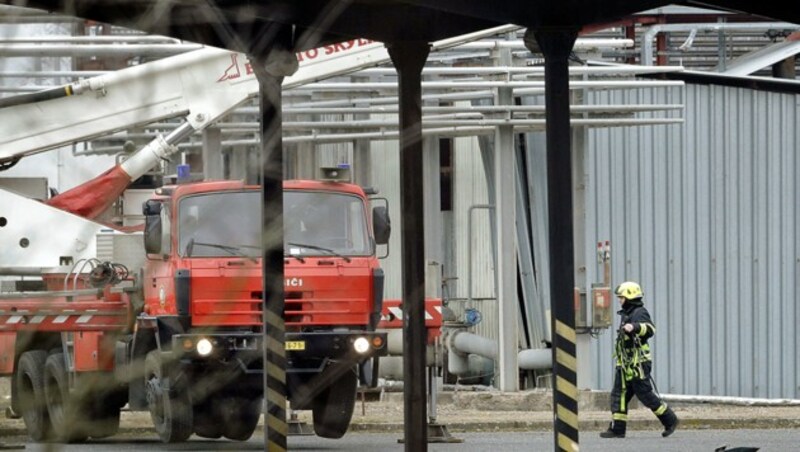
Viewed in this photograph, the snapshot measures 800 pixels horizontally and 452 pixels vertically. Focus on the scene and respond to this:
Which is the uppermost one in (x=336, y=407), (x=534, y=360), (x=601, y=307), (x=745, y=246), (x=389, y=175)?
(x=389, y=175)

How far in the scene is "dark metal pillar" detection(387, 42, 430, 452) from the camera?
34.8 feet

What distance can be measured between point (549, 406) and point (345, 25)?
12556 millimetres

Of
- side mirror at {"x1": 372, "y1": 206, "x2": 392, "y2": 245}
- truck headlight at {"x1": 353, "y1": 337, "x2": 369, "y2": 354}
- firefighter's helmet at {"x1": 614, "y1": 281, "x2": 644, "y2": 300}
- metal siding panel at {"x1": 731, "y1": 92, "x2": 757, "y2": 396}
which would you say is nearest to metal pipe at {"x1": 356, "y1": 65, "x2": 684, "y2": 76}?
metal siding panel at {"x1": 731, "y1": 92, "x2": 757, "y2": 396}

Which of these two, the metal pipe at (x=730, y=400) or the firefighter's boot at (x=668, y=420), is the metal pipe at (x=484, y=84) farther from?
the firefighter's boot at (x=668, y=420)

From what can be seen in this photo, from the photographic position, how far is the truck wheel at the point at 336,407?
653 inches

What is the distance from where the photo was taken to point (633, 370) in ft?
60.5

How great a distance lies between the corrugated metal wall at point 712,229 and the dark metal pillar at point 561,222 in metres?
13.5

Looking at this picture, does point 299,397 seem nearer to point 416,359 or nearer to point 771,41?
point 416,359

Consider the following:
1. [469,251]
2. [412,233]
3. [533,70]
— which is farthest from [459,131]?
[412,233]

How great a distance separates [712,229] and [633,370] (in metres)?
5.48

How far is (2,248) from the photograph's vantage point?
2.29 m

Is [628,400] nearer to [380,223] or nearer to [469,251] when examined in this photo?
[380,223]

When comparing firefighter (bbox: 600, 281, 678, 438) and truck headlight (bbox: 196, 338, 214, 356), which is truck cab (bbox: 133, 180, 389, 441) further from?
truck headlight (bbox: 196, 338, 214, 356)

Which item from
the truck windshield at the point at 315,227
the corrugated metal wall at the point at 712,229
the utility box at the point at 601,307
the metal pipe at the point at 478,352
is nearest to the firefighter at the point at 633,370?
the utility box at the point at 601,307
